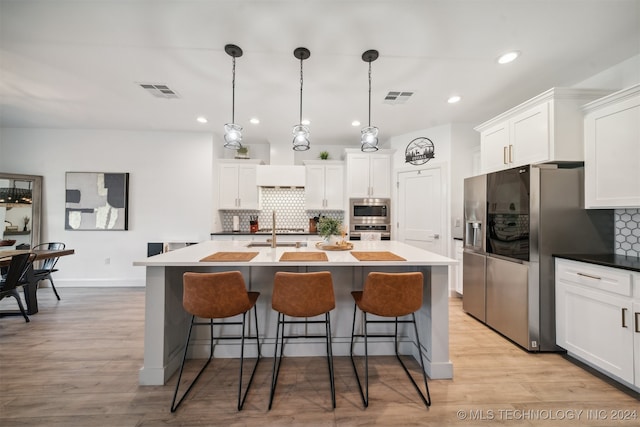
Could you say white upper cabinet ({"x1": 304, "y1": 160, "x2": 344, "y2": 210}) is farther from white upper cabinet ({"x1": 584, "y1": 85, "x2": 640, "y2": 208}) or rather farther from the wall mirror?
the wall mirror

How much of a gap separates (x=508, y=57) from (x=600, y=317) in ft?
7.54

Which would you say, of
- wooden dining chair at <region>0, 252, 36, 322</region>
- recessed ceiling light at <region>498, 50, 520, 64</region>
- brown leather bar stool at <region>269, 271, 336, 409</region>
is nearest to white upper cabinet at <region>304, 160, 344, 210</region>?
recessed ceiling light at <region>498, 50, 520, 64</region>

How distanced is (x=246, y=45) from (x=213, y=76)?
2.27 ft

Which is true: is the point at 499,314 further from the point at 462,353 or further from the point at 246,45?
the point at 246,45

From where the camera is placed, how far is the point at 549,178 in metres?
2.24

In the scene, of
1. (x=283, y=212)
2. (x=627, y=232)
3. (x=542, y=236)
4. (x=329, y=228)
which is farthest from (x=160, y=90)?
(x=627, y=232)

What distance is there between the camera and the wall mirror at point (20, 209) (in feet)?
13.0

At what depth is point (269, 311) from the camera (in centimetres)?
219

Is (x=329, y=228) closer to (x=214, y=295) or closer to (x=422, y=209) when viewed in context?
(x=214, y=295)

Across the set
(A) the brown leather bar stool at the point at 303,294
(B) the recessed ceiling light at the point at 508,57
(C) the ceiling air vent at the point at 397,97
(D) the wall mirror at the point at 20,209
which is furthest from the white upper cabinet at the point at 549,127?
(D) the wall mirror at the point at 20,209

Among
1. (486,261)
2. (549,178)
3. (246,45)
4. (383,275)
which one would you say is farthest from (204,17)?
(486,261)

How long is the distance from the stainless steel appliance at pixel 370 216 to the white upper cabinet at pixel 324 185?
356 mm

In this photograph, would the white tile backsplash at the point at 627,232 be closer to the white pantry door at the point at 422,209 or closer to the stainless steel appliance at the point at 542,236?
the stainless steel appliance at the point at 542,236

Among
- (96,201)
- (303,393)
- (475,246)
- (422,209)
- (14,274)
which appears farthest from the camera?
(96,201)
